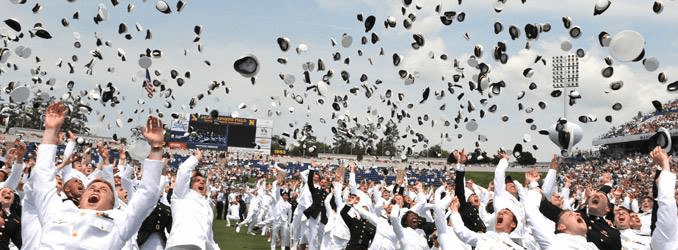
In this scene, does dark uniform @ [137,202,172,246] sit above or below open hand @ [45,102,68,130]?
below

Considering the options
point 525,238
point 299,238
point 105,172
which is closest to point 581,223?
point 525,238

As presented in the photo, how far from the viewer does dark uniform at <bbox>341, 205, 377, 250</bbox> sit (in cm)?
1082

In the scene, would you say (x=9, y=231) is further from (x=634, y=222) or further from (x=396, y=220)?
(x=634, y=222)

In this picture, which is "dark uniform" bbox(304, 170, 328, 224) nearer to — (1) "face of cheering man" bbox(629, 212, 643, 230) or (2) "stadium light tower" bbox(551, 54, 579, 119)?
(1) "face of cheering man" bbox(629, 212, 643, 230)

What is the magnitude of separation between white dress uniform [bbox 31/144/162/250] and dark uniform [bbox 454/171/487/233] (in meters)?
A: 5.77

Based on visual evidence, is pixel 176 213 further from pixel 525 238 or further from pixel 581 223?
pixel 525 238

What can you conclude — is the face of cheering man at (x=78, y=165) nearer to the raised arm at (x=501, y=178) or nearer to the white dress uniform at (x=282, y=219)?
the raised arm at (x=501, y=178)

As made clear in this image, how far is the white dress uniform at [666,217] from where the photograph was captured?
4.98 m

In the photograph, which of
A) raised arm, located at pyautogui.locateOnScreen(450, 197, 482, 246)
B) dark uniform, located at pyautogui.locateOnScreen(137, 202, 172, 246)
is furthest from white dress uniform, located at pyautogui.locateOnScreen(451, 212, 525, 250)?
dark uniform, located at pyautogui.locateOnScreen(137, 202, 172, 246)

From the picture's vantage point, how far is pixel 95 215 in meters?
4.35

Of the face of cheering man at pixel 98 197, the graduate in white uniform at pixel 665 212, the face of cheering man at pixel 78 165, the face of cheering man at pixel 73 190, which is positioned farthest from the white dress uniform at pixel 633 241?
the face of cheering man at pixel 78 165

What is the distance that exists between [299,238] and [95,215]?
12.1 m

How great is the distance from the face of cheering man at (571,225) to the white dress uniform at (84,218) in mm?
3541

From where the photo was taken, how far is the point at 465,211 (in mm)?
9508
